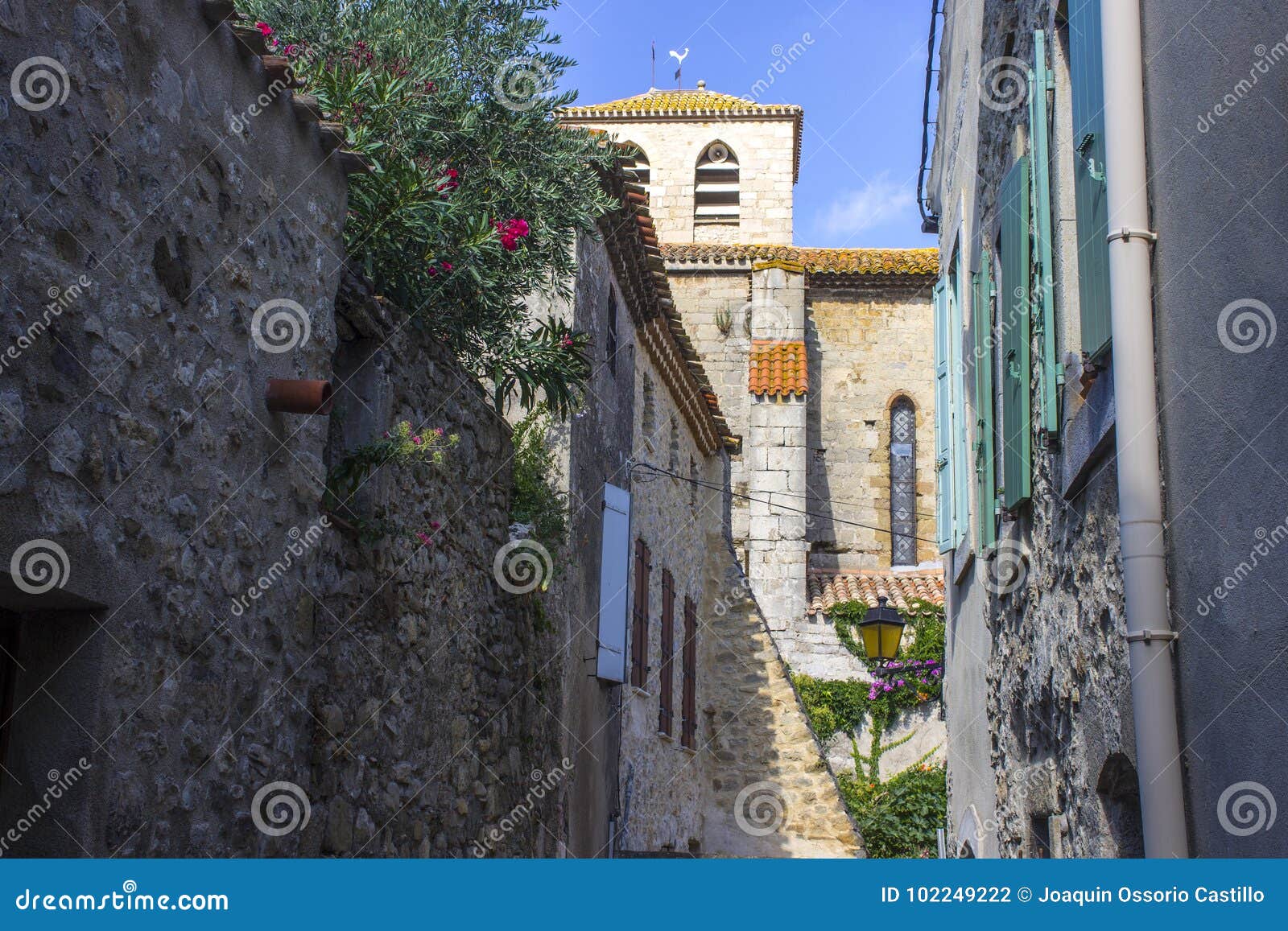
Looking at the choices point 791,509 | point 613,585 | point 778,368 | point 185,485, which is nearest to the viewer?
point 185,485

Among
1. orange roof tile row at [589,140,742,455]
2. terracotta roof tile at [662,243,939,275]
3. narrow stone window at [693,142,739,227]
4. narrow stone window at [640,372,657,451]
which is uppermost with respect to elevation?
narrow stone window at [693,142,739,227]

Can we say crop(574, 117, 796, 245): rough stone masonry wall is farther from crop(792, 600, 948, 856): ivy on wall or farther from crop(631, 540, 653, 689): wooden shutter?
crop(631, 540, 653, 689): wooden shutter

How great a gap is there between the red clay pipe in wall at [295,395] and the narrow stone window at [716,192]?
2117 centimetres

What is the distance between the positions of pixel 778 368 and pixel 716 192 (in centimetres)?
610

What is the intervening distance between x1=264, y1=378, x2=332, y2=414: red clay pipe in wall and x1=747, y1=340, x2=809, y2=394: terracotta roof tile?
16.0m

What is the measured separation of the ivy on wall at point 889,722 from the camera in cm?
1730

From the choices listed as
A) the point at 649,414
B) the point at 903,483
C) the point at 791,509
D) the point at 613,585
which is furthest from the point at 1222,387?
the point at 903,483

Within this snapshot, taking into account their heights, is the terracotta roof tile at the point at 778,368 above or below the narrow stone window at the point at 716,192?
below

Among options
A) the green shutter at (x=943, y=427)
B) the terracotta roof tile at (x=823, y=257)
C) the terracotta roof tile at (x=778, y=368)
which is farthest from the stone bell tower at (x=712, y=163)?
the green shutter at (x=943, y=427)

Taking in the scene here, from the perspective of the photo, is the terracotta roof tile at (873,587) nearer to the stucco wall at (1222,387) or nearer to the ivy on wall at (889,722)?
the ivy on wall at (889,722)

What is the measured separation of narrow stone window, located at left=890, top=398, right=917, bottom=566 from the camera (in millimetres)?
21156

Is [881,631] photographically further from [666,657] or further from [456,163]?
[456,163]

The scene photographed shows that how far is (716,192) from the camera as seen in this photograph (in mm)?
25234

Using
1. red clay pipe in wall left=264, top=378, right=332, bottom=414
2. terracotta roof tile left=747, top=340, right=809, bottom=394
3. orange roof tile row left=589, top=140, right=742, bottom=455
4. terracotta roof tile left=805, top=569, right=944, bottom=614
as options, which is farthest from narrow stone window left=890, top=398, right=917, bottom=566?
red clay pipe in wall left=264, top=378, right=332, bottom=414
